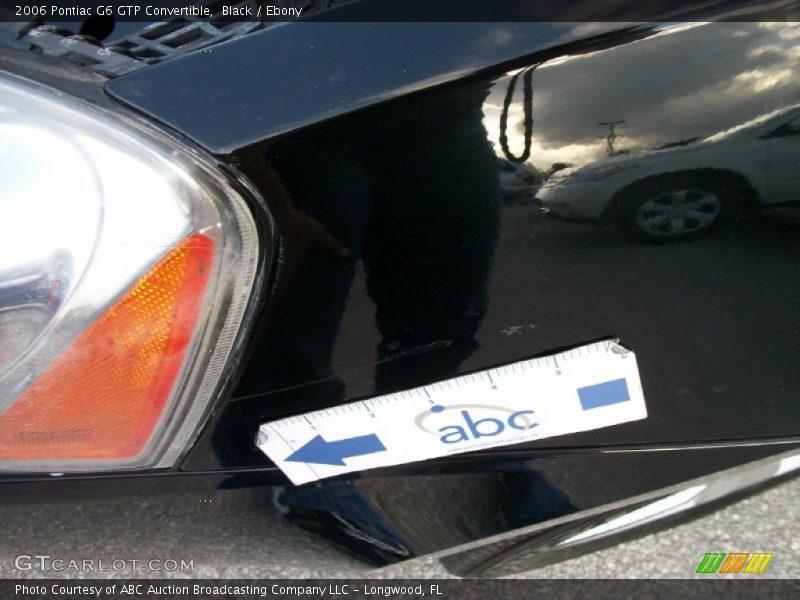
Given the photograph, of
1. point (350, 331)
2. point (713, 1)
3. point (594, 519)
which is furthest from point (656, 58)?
point (594, 519)

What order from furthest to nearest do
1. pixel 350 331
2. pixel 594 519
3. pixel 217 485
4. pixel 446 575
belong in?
A: 1. pixel 446 575
2. pixel 594 519
3. pixel 217 485
4. pixel 350 331

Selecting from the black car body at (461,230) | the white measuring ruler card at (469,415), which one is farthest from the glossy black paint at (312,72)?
the white measuring ruler card at (469,415)

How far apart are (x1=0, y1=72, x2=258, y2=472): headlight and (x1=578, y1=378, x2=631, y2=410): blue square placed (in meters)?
0.48

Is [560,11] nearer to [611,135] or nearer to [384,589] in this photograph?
[611,135]

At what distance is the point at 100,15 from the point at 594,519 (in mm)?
1290

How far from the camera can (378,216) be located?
0.90 metres

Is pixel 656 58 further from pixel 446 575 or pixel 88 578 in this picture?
pixel 88 578

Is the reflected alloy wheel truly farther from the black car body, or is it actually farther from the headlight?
the headlight

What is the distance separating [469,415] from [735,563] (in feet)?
3.73

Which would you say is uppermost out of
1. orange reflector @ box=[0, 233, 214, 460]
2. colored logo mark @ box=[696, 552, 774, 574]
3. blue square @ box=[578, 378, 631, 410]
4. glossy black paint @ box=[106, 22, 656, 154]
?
glossy black paint @ box=[106, 22, 656, 154]

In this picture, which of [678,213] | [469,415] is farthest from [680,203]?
[469,415]

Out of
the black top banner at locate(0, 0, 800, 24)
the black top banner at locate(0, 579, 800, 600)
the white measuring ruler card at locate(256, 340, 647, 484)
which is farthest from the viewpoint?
the black top banner at locate(0, 579, 800, 600)

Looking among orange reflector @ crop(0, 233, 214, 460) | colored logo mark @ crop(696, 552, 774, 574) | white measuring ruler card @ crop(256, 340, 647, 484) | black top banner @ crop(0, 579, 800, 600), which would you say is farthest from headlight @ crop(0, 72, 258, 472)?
colored logo mark @ crop(696, 552, 774, 574)

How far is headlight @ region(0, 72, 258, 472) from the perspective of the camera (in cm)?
89
